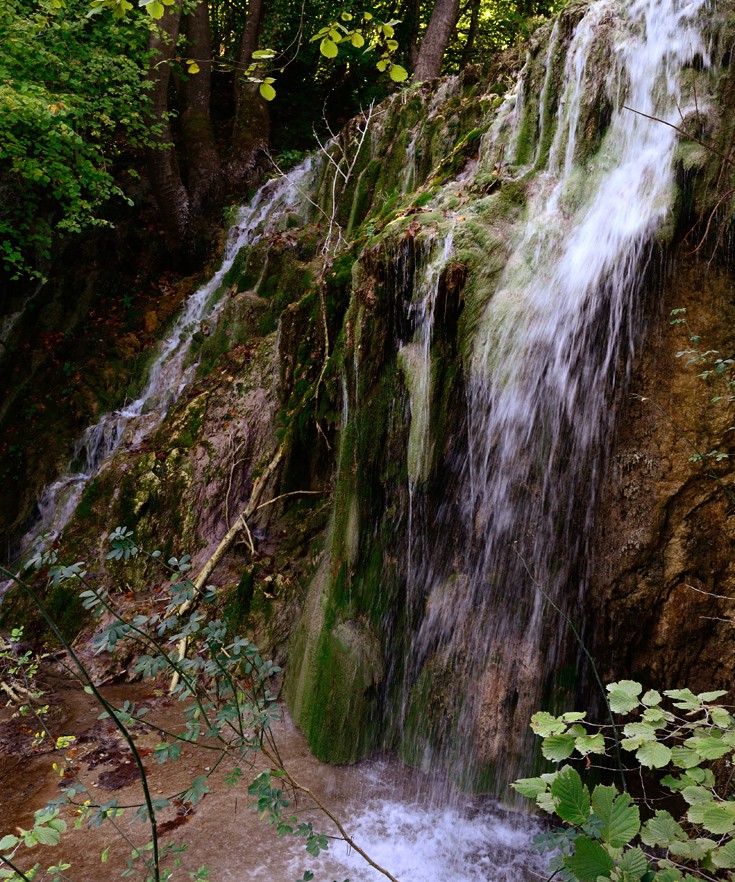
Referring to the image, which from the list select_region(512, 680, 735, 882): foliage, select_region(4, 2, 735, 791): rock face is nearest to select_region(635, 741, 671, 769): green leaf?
select_region(512, 680, 735, 882): foliage

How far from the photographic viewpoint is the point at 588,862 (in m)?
1.33

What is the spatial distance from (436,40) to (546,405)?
857 centimetres

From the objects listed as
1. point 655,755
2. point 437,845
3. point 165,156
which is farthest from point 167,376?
→ point 655,755

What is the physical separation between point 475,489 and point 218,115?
11861mm

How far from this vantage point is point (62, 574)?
6.39 feet

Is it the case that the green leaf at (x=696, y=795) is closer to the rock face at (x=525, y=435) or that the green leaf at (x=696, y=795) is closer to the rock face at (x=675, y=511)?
the rock face at (x=525, y=435)

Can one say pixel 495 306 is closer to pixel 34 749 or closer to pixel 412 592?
pixel 412 592

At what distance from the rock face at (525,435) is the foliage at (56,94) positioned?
12.4 ft

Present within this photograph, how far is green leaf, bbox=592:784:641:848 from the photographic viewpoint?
1.41 metres

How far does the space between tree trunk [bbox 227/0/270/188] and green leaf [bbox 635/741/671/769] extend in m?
10.8

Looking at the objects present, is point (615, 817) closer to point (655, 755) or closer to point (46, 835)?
point (655, 755)

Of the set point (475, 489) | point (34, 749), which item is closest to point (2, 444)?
point (34, 749)

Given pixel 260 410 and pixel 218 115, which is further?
pixel 218 115

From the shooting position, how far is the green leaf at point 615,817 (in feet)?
4.63
